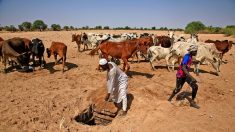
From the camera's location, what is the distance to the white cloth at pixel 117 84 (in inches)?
315

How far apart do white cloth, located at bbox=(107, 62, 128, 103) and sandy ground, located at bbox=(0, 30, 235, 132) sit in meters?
0.68

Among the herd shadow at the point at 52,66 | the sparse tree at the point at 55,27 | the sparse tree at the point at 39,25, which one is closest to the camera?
the herd shadow at the point at 52,66

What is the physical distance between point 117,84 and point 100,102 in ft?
4.99

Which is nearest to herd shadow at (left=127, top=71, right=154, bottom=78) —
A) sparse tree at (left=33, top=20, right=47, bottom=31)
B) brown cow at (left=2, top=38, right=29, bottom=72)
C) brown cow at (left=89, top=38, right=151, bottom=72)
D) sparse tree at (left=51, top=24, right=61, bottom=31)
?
brown cow at (left=89, top=38, right=151, bottom=72)

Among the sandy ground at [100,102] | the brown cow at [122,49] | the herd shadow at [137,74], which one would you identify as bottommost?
the sandy ground at [100,102]

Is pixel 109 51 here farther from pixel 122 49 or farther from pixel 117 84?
pixel 117 84

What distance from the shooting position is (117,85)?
27.5 feet

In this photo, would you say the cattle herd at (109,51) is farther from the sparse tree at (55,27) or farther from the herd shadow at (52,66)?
the sparse tree at (55,27)

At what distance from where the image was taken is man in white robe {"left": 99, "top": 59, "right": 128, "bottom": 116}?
7.93 m

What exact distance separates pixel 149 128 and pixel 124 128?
2.37 feet

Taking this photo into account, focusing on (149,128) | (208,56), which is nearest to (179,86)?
(149,128)

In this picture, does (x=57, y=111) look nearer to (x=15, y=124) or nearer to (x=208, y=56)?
(x=15, y=124)

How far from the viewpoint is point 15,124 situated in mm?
7855

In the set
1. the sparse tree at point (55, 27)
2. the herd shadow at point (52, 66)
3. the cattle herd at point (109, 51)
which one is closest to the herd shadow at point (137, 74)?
the cattle herd at point (109, 51)
